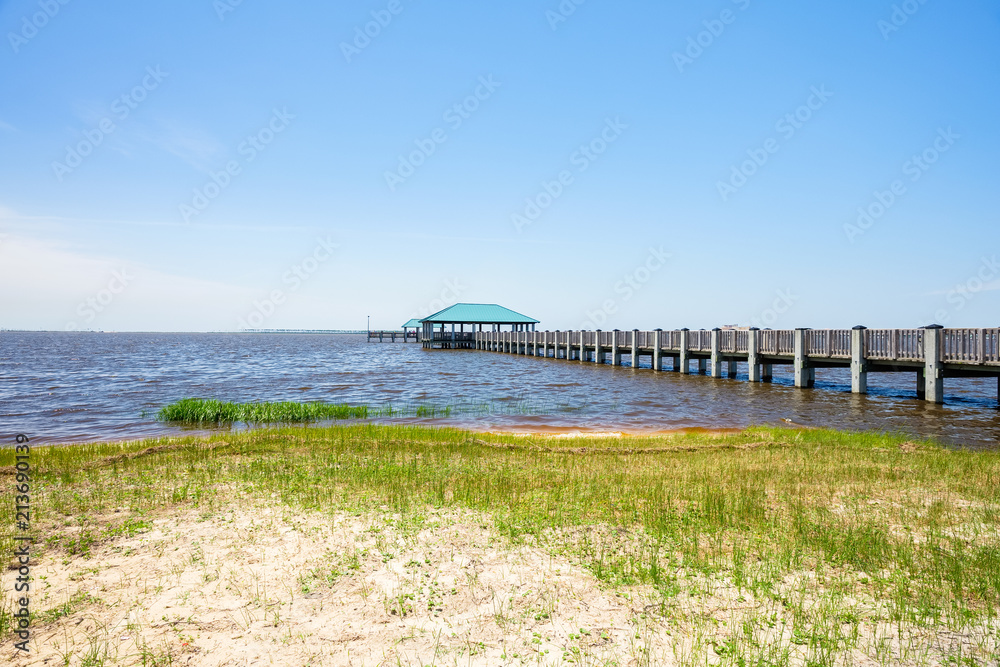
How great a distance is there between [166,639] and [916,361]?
84.0ft

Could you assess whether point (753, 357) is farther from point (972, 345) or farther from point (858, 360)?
point (972, 345)

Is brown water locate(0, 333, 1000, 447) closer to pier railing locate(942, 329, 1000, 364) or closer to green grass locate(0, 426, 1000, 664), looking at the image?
pier railing locate(942, 329, 1000, 364)

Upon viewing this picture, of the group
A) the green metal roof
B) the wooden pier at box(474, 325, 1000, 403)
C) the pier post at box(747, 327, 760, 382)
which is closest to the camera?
the wooden pier at box(474, 325, 1000, 403)

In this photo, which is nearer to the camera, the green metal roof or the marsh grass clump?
the marsh grass clump

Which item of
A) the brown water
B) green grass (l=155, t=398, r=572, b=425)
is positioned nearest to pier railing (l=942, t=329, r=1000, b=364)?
the brown water

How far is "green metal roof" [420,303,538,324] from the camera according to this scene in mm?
75000

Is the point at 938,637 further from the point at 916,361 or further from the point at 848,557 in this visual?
the point at 916,361

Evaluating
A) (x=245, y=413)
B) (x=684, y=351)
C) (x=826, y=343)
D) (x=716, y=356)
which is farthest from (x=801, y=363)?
(x=245, y=413)

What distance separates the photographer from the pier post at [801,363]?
27656mm

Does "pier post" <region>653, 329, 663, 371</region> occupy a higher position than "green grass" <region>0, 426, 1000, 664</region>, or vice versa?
"pier post" <region>653, 329, 663, 371</region>

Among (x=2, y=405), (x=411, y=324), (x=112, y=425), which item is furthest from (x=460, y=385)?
(x=411, y=324)

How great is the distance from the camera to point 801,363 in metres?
28.0

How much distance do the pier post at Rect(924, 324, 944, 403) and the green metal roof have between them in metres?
56.1

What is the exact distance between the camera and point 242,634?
14.9ft
